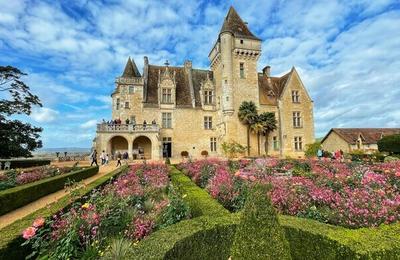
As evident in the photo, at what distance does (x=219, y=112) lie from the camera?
2894 centimetres

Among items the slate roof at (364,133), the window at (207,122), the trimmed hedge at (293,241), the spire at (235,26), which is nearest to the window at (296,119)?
the slate roof at (364,133)

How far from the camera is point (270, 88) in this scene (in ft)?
103

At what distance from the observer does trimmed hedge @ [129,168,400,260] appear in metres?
2.91

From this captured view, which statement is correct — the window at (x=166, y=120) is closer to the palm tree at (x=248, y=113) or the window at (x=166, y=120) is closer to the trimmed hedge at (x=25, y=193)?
the palm tree at (x=248, y=113)

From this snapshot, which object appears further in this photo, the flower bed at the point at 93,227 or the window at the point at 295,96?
the window at the point at 295,96

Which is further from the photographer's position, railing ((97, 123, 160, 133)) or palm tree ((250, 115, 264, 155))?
palm tree ((250, 115, 264, 155))

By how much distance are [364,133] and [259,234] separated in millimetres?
36132

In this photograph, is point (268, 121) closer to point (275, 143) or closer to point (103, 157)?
point (275, 143)

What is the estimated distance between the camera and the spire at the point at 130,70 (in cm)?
2789

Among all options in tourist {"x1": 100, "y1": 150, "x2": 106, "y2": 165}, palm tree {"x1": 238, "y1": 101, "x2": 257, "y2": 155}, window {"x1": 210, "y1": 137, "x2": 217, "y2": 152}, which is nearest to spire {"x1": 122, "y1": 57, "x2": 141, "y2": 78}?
tourist {"x1": 100, "y1": 150, "x2": 106, "y2": 165}

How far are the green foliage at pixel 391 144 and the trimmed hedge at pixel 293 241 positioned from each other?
26.4 meters

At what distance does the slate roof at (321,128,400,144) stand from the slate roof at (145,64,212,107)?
19.1 m

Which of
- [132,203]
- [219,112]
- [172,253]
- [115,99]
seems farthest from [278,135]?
[172,253]

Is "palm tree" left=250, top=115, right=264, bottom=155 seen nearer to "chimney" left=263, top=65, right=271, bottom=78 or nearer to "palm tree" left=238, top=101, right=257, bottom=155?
"palm tree" left=238, top=101, right=257, bottom=155
